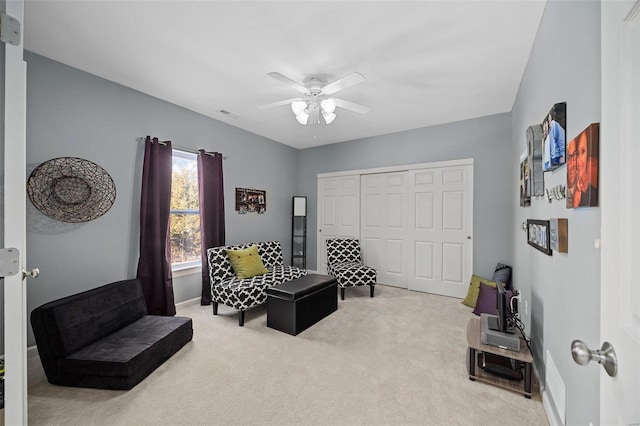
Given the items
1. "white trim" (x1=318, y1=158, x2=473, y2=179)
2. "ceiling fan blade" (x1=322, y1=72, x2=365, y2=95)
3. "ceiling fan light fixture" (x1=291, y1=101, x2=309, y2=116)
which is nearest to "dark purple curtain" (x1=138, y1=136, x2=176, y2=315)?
"ceiling fan light fixture" (x1=291, y1=101, x2=309, y2=116)

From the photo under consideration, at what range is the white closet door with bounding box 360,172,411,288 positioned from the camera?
4426 millimetres

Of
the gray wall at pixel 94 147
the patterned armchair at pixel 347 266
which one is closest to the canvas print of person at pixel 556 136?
the patterned armchair at pixel 347 266

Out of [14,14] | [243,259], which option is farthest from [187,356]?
[14,14]

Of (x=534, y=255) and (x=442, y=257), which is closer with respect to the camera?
(x=534, y=255)

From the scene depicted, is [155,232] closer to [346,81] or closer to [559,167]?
[346,81]

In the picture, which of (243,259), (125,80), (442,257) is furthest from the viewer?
(442,257)

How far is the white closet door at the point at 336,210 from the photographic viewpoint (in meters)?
4.91

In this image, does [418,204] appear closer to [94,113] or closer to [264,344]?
[264,344]

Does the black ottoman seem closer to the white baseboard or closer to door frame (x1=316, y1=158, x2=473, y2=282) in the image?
the white baseboard

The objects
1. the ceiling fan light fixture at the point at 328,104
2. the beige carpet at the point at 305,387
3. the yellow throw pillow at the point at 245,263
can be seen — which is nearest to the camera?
the beige carpet at the point at 305,387

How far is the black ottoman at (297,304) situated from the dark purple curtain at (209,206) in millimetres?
1243

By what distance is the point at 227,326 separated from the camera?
2.99m

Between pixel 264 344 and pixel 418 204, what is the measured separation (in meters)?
3.04

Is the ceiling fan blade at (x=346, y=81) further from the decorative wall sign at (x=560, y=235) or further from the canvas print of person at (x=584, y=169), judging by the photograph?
A: the decorative wall sign at (x=560, y=235)
